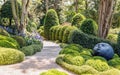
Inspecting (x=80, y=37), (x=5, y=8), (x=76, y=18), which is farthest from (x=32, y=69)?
(x=76, y=18)

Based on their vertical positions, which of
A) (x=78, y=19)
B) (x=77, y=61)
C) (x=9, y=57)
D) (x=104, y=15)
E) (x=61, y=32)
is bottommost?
(x=61, y=32)

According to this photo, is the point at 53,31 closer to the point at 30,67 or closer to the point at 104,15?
the point at 104,15

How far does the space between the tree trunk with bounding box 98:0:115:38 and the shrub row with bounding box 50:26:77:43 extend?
15.8ft

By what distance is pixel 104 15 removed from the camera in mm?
16641

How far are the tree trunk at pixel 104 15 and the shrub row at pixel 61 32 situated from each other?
4819 millimetres

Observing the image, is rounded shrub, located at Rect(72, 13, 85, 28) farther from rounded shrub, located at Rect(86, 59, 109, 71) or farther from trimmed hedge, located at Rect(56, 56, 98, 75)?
trimmed hedge, located at Rect(56, 56, 98, 75)

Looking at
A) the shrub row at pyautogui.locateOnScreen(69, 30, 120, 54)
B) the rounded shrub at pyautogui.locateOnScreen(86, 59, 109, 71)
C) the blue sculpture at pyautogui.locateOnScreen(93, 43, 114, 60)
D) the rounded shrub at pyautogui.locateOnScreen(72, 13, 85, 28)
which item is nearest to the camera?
the rounded shrub at pyautogui.locateOnScreen(86, 59, 109, 71)

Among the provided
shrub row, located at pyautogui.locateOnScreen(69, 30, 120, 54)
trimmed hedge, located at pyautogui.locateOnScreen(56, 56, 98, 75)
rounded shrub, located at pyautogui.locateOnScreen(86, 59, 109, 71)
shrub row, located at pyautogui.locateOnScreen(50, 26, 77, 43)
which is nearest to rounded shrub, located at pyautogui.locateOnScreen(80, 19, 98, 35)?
shrub row, located at pyautogui.locateOnScreen(69, 30, 120, 54)

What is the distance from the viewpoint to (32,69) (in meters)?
8.77

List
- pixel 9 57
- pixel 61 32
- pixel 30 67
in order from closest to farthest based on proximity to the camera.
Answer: pixel 30 67, pixel 9 57, pixel 61 32

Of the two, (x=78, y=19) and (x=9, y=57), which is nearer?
(x=9, y=57)

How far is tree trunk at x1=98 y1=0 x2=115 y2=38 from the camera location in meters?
16.4

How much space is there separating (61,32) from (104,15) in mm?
8201

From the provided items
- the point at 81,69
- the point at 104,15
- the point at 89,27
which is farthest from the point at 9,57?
the point at 104,15
